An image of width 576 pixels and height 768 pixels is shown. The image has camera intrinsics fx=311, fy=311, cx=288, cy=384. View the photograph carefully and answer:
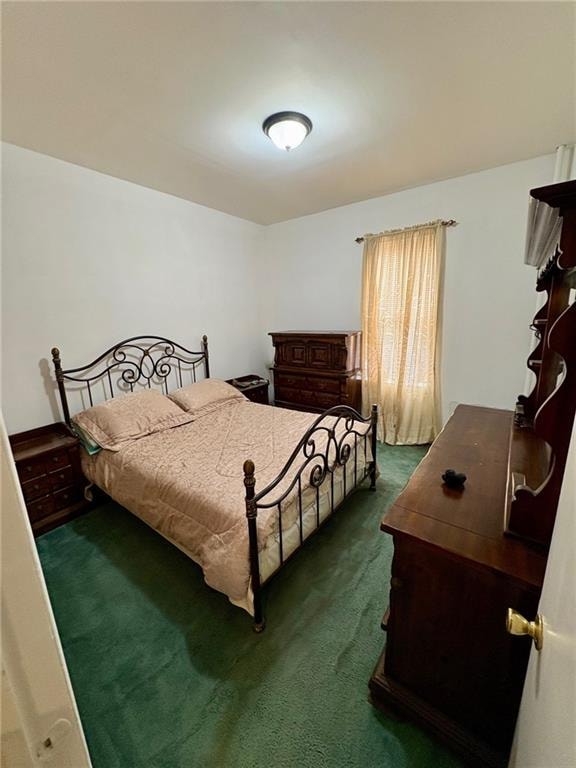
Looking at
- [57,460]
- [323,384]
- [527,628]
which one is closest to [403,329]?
[323,384]

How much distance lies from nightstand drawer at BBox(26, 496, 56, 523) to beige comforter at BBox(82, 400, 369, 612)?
303 mm

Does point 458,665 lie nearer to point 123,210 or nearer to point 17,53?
point 17,53

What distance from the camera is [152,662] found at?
143cm

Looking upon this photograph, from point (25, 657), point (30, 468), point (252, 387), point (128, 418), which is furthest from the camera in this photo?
point (252, 387)

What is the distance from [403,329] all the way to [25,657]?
3.53m

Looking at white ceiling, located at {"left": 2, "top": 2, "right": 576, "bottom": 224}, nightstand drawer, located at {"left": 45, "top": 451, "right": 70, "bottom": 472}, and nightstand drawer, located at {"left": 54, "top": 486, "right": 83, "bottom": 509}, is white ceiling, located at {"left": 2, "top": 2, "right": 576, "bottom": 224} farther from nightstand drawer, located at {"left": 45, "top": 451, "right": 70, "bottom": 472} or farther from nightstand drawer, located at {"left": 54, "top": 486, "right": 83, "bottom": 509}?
nightstand drawer, located at {"left": 54, "top": 486, "right": 83, "bottom": 509}

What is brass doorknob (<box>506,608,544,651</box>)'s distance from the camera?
2.08ft

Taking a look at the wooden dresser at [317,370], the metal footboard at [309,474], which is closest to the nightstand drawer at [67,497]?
the metal footboard at [309,474]

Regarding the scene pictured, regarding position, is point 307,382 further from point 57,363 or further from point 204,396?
point 57,363

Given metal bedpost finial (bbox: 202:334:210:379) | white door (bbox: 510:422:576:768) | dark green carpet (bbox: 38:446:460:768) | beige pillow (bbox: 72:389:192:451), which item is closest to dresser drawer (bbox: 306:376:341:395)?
metal bedpost finial (bbox: 202:334:210:379)

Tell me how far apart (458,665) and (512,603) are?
0.34m

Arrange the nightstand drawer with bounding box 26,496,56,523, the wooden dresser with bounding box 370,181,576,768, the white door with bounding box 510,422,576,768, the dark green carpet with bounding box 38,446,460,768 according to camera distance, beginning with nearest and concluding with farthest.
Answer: the white door with bounding box 510,422,576,768 < the wooden dresser with bounding box 370,181,576,768 < the dark green carpet with bounding box 38,446,460,768 < the nightstand drawer with bounding box 26,496,56,523

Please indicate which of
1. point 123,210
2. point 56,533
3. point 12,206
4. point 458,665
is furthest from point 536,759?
point 123,210

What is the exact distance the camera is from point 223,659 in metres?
1.43
